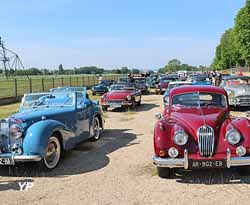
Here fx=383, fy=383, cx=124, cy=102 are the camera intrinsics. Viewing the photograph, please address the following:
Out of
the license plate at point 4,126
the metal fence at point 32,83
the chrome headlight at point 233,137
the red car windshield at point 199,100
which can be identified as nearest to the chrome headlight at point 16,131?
the license plate at point 4,126

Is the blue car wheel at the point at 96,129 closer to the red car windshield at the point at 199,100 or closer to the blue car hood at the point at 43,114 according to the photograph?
the blue car hood at the point at 43,114

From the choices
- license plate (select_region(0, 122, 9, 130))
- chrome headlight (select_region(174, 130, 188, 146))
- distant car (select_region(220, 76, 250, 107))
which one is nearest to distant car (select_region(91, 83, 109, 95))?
distant car (select_region(220, 76, 250, 107))

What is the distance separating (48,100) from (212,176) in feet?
15.6

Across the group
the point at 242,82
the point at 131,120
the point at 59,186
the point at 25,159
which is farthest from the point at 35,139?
the point at 242,82

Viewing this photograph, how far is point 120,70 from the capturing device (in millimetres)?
111812

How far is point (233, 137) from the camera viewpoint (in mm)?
6500

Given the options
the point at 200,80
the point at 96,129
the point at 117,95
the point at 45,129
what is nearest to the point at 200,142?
the point at 45,129

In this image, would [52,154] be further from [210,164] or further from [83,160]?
[210,164]

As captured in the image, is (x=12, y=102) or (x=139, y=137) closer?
(x=139, y=137)

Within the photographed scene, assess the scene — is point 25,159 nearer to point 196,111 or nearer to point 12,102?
point 196,111

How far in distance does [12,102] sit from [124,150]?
788 inches

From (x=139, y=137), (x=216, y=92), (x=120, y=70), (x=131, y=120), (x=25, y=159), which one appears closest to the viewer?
(x=25, y=159)

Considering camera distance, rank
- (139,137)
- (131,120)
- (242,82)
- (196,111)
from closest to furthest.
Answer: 1. (196,111)
2. (139,137)
3. (131,120)
4. (242,82)

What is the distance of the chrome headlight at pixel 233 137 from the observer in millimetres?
6477
